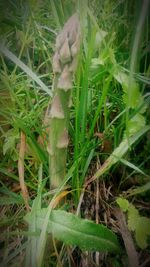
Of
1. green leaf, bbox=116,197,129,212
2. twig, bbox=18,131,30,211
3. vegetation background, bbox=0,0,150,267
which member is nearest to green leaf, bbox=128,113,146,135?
vegetation background, bbox=0,0,150,267

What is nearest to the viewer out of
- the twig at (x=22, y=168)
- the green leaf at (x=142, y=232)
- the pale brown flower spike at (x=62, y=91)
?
the pale brown flower spike at (x=62, y=91)

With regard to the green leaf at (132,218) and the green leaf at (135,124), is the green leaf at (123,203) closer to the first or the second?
the green leaf at (132,218)

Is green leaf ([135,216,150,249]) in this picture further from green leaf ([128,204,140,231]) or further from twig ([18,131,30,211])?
twig ([18,131,30,211])

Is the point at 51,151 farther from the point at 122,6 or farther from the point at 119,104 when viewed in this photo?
the point at 122,6

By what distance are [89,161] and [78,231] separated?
0.69 ft

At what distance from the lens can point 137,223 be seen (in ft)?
3.00

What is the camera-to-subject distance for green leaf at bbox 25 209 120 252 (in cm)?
84

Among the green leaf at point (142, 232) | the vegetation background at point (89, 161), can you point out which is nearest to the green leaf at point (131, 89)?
the vegetation background at point (89, 161)

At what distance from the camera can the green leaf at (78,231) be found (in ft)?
2.76

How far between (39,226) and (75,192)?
0.17 metres

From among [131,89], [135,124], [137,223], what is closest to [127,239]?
[137,223]

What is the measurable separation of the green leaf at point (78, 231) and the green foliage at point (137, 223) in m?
0.07

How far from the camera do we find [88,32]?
1.03 m

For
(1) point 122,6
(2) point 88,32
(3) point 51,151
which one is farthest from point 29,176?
(1) point 122,6
